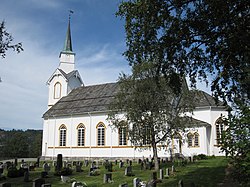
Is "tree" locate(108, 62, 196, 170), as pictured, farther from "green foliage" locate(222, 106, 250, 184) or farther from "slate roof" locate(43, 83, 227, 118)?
"slate roof" locate(43, 83, 227, 118)

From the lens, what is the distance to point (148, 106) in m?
20.6

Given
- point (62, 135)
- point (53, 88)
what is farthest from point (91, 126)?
point (53, 88)

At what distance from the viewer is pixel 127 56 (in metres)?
10.1

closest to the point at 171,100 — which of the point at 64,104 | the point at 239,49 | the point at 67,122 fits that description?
the point at 239,49

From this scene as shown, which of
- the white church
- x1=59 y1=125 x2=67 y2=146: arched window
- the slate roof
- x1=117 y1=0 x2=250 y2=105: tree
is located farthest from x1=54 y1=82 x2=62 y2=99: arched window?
x1=117 y1=0 x2=250 y2=105: tree

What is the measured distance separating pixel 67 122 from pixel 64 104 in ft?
12.8


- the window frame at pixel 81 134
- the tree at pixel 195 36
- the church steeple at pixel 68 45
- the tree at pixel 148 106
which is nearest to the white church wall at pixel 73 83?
the church steeple at pixel 68 45

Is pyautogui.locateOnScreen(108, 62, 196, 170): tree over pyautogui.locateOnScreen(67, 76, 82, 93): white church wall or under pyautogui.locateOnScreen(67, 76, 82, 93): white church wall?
under

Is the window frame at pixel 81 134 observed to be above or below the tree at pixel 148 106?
below

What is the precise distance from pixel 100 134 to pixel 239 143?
3056 centimetres

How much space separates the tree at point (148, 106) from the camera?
808 inches

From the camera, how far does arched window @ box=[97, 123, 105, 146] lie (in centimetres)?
3672

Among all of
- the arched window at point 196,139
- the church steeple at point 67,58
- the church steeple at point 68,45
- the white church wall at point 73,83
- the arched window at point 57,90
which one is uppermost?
the church steeple at point 68,45

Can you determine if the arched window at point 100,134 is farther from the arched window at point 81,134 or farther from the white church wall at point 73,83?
the white church wall at point 73,83
